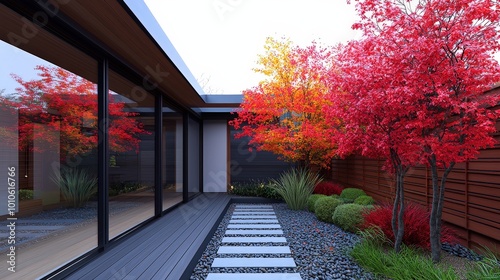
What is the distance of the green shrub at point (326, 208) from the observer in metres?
6.16

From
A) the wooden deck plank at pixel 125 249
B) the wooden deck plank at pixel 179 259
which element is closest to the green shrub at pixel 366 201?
the wooden deck plank at pixel 179 259

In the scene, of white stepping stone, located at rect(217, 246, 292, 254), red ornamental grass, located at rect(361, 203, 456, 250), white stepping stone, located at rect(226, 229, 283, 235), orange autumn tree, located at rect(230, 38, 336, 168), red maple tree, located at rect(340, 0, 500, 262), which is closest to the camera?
red maple tree, located at rect(340, 0, 500, 262)

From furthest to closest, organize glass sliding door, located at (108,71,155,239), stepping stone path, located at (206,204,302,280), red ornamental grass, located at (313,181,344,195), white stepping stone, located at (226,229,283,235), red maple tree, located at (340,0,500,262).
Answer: red ornamental grass, located at (313,181,344,195) < white stepping stone, located at (226,229,283,235) < glass sliding door, located at (108,71,155,239) < stepping stone path, located at (206,204,302,280) < red maple tree, located at (340,0,500,262)

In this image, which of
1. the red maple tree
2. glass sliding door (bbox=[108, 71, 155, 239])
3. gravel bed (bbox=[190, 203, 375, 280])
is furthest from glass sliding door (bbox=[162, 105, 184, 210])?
the red maple tree

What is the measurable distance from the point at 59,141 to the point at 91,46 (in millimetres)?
1205

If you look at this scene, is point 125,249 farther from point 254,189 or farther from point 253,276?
point 254,189

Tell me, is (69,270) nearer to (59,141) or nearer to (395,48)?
(59,141)

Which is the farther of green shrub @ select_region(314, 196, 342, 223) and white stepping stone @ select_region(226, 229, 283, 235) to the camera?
green shrub @ select_region(314, 196, 342, 223)

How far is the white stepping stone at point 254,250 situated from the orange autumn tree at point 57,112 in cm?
226

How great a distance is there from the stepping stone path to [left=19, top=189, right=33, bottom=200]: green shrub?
2.03 m

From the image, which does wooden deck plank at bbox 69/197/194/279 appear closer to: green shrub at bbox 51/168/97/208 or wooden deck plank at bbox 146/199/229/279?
wooden deck plank at bbox 146/199/229/279

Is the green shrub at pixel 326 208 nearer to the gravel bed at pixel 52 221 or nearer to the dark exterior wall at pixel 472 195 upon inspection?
the dark exterior wall at pixel 472 195

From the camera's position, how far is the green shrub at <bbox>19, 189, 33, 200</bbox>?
9.82ft

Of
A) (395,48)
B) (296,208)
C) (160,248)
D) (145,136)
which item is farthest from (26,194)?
(296,208)
